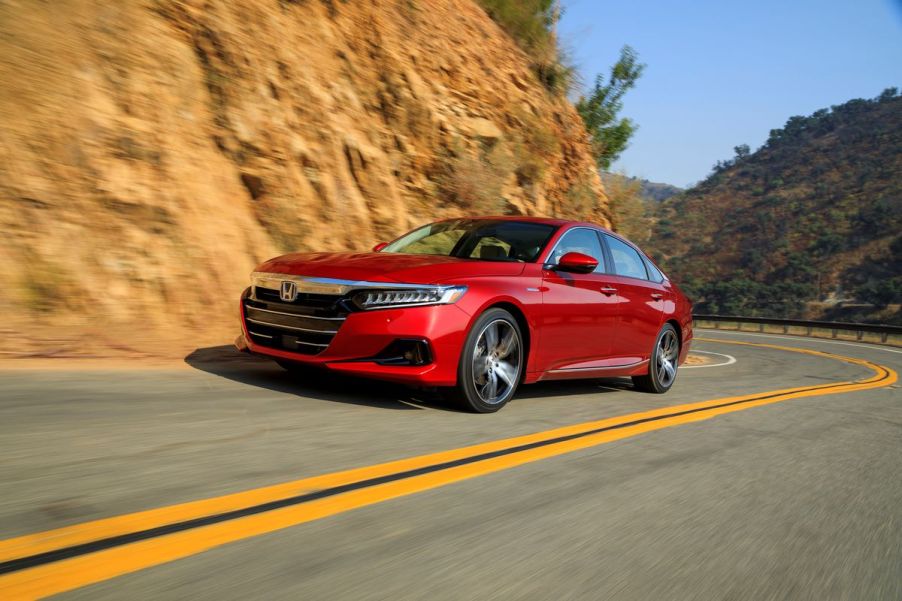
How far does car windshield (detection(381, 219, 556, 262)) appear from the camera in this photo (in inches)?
262

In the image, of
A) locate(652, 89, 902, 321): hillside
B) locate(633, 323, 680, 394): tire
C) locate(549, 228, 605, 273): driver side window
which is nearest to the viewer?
locate(549, 228, 605, 273): driver side window

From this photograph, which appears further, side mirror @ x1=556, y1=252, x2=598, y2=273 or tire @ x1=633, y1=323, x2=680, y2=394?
tire @ x1=633, y1=323, x2=680, y2=394

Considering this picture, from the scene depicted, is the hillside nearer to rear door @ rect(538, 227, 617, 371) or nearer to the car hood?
rear door @ rect(538, 227, 617, 371)

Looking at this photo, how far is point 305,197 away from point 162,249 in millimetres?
3204

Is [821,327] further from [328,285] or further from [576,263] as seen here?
[328,285]

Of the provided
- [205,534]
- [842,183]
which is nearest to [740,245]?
[842,183]

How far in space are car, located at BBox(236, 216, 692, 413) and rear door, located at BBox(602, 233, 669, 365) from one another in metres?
0.02

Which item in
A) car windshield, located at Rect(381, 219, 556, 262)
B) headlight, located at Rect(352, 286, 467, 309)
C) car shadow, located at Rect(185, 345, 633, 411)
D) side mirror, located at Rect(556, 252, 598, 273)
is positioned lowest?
car shadow, located at Rect(185, 345, 633, 411)

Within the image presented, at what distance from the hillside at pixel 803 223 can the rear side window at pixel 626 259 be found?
37.5m

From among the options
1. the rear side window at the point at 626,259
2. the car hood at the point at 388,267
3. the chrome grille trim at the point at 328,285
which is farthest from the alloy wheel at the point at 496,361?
the rear side window at the point at 626,259

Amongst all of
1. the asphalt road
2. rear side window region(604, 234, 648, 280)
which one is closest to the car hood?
the asphalt road

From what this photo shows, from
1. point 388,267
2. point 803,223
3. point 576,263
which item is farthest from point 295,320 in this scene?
point 803,223

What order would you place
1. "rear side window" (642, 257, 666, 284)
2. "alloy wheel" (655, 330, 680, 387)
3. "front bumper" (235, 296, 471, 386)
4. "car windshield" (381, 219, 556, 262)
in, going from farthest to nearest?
"rear side window" (642, 257, 666, 284), "alloy wheel" (655, 330, 680, 387), "car windshield" (381, 219, 556, 262), "front bumper" (235, 296, 471, 386)

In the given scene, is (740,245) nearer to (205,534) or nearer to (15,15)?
(15,15)
